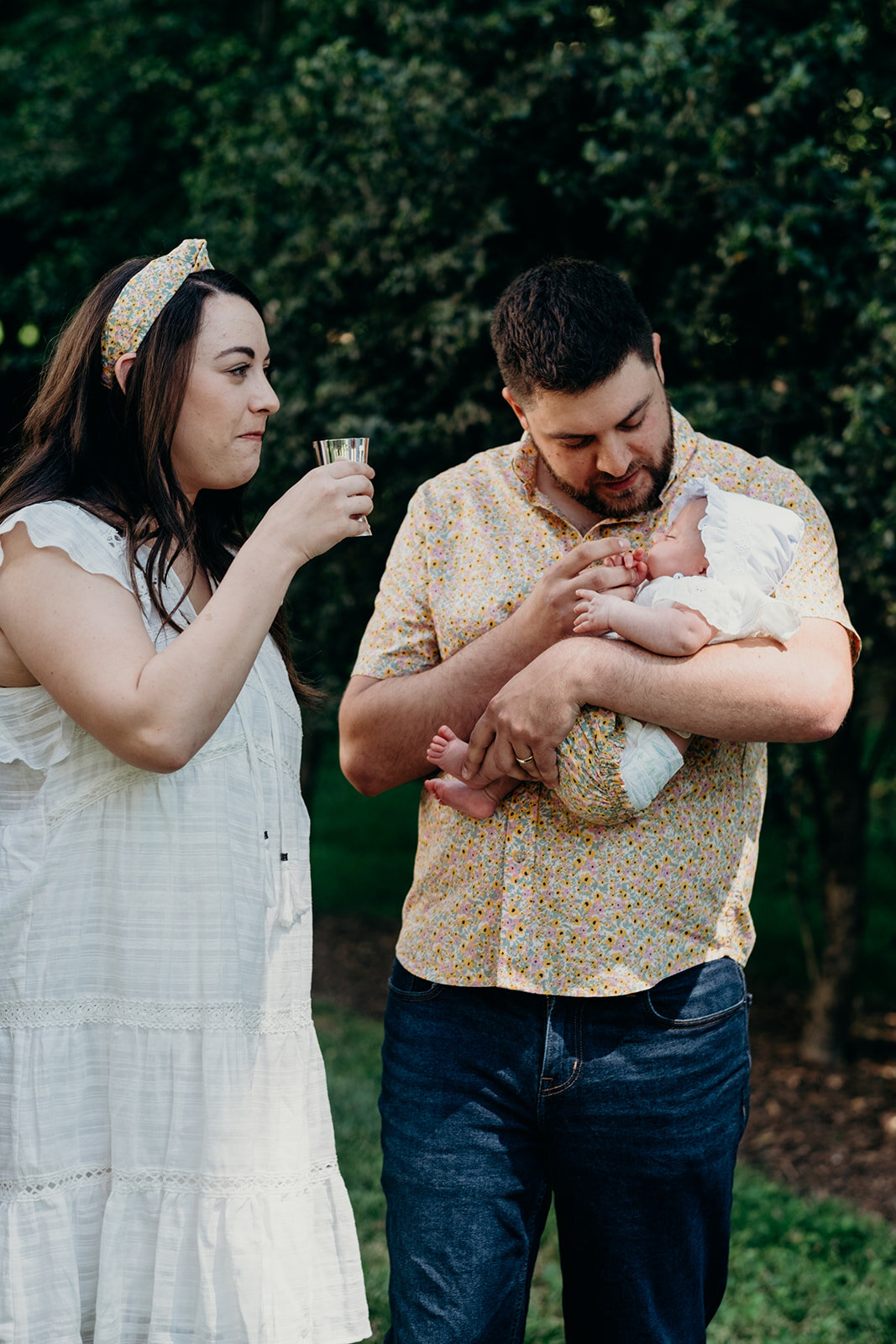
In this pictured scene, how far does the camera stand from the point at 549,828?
223 centimetres

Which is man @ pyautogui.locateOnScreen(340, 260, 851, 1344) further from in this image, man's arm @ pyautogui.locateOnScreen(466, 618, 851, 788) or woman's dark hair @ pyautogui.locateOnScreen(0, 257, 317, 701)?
woman's dark hair @ pyautogui.locateOnScreen(0, 257, 317, 701)

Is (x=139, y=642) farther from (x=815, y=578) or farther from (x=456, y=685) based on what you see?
(x=815, y=578)

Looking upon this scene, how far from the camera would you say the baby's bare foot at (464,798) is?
7.45ft

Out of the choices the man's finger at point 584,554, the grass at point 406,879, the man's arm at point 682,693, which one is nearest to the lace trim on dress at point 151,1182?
the man's arm at point 682,693

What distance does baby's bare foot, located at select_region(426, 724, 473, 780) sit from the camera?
227 cm

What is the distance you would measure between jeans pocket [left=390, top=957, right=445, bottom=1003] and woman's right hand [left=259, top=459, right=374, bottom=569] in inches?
33.1

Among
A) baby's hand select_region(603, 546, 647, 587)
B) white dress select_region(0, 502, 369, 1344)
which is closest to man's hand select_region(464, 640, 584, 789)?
baby's hand select_region(603, 546, 647, 587)

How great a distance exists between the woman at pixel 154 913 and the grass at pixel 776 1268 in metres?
1.98

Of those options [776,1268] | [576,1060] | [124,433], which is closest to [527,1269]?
[576,1060]

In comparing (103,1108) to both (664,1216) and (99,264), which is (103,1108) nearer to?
(664,1216)

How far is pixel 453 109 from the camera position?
5250mm

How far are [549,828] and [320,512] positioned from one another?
69cm

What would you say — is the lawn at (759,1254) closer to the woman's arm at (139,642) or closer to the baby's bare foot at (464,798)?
the baby's bare foot at (464,798)

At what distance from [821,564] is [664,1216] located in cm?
117
